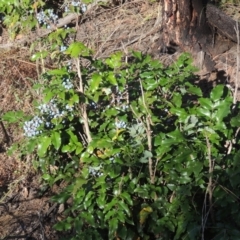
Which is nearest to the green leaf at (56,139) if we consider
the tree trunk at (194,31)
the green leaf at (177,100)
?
the green leaf at (177,100)

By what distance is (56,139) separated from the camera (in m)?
3.65

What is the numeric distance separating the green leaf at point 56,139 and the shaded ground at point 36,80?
581mm

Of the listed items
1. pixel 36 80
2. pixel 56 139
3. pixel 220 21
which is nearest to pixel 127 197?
pixel 56 139

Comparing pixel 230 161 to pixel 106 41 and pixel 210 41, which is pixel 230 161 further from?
pixel 106 41

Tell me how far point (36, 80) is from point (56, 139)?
Result: 1967 millimetres

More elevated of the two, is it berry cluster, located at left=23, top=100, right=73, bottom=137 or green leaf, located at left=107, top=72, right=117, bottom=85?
green leaf, located at left=107, top=72, right=117, bottom=85

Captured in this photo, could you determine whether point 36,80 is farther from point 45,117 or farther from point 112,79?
point 112,79

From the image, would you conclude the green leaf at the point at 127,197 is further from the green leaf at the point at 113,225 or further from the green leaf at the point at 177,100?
the green leaf at the point at 177,100

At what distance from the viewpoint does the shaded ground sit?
14.1 ft

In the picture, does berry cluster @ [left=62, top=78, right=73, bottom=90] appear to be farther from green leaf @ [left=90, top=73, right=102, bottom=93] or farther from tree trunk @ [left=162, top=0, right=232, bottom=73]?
tree trunk @ [left=162, top=0, right=232, bottom=73]

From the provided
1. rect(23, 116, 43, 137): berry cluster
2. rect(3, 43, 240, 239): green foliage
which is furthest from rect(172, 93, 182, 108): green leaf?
rect(23, 116, 43, 137): berry cluster

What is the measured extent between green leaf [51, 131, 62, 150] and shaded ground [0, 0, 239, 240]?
22.9 inches

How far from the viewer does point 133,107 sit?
3.60 m

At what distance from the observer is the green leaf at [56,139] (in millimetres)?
3623
